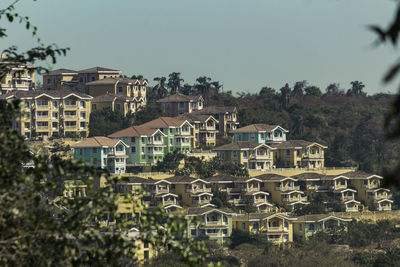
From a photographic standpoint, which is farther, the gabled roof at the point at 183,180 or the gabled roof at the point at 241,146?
the gabled roof at the point at 241,146

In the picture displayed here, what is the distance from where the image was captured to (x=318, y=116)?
408 feet

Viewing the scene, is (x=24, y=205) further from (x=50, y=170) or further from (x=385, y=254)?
(x=385, y=254)

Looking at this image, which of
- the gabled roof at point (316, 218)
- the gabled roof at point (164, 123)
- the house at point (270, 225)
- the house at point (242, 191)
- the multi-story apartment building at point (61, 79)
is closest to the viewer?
the house at point (270, 225)

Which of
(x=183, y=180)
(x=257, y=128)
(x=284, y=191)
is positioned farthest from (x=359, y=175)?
(x=183, y=180)

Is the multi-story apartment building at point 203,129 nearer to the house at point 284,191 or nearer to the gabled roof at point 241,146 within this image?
the gabled roof at point 241,146

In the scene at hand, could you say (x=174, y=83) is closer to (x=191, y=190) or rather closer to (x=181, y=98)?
(x=181, y=98)

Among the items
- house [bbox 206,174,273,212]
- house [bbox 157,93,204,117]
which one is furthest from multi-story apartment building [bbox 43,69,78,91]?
house [bbox 206,174,273,212]

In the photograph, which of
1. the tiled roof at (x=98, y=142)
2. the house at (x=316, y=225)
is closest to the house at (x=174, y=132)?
the tiled roof at (x=98, y=142)

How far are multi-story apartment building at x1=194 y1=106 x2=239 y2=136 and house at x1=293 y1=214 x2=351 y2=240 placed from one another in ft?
99.2

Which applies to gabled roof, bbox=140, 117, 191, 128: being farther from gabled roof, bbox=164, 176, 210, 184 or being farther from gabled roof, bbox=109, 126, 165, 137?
gabled roof, bbox=164, 176, 210, 184

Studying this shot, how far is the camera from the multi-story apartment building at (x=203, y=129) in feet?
379

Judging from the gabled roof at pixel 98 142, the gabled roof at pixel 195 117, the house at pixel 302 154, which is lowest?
the house at pixel 302 154

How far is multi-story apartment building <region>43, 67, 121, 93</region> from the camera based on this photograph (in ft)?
412

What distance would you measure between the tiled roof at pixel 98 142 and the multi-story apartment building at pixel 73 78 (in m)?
21.8
